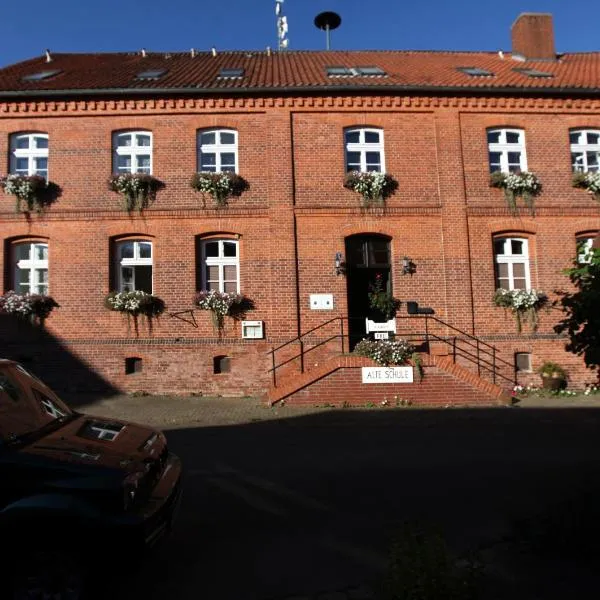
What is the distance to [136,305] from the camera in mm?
14055

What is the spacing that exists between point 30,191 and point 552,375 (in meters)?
14.5

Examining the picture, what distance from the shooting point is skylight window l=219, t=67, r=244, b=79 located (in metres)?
16.4

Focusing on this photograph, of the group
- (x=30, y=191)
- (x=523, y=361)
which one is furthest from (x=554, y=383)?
(x=30, y=191)

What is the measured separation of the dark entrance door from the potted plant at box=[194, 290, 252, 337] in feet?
9.72

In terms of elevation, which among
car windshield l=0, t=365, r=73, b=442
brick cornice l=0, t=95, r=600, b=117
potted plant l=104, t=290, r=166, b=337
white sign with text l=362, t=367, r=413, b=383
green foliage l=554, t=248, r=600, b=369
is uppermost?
brick cornice l=0, t=95, r=600, b=117

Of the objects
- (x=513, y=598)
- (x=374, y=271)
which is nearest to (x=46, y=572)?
(x=513, y=598)

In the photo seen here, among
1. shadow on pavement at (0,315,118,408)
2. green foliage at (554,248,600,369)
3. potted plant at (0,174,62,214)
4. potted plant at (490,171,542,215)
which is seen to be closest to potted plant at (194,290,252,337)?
shadow on pavement at (0,315,118,408)

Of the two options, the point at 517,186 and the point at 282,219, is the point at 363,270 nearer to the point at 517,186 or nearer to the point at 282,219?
the point at 282,219

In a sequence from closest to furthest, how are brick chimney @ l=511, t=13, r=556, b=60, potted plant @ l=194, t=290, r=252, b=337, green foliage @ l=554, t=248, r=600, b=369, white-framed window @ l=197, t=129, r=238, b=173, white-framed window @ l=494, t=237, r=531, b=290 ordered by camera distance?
green foliage @ l=554, t=248, r=600, b=369
potted plant @ l=194, t=290, r=252, b=337
white-framed window @ l=197, t=129, r=238, b=173
white-framed window @ l=494, t=237, r=531, b=290
brick chimney @ l=511, t=13, r=556, b=60

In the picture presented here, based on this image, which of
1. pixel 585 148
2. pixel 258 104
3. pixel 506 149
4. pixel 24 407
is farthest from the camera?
pixel 585 148

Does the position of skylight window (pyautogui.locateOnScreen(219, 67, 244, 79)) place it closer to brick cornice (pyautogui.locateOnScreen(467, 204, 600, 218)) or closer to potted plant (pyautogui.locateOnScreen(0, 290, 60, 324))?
brick cornice (pyautogui.locateOnScreen(467, 204, 600, 218))

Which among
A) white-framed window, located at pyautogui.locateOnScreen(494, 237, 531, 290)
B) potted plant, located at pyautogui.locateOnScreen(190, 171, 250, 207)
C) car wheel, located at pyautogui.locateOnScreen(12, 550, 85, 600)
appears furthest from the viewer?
white-framed window, located at pyautogui.locateOnScreen(494, 237, 531, 290)

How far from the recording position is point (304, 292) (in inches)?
571

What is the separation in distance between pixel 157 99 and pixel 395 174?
687 cm
